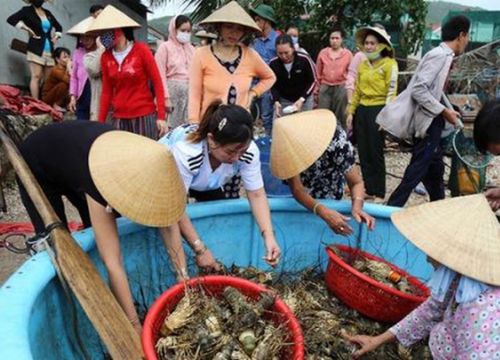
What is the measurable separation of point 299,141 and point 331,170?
600mm

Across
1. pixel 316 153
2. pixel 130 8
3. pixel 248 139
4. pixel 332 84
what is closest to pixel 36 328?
pixel 248 139

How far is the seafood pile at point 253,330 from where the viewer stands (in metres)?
1.79

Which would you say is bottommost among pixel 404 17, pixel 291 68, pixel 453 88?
pixel 453 88

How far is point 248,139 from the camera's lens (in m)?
2.05

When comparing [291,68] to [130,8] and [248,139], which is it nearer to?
[248,139]

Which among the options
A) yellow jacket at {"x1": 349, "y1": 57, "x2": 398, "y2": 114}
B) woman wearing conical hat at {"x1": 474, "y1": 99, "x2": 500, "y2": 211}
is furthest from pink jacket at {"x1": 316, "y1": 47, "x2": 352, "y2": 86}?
woman wearing conical hat at {"x1": 474, "y1": 99, "x2": 500, "y2": 211}

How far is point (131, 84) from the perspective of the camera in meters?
3.89

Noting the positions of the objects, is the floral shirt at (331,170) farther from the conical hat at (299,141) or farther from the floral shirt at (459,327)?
the floral shirt at (459,327)

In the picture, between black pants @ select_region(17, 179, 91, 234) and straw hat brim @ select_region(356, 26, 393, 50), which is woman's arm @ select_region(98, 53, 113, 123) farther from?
straw hat brim @ select_region(356, 26, 393, 50)

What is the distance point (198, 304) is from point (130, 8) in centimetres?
1230

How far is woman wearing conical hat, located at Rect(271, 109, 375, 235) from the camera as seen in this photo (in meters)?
2.42

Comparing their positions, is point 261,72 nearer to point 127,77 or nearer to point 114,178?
point 127,77

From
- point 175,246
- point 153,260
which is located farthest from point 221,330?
point 153,260

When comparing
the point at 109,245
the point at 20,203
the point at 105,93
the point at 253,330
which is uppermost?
the point at 105,93
